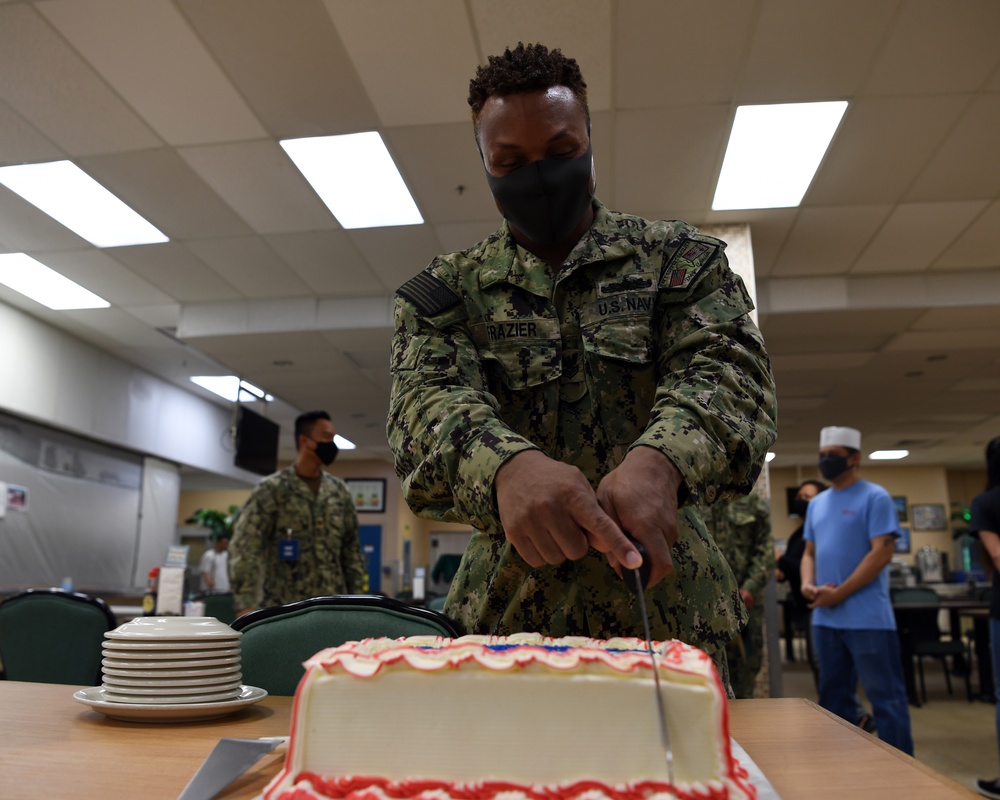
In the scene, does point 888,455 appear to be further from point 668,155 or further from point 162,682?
point 162,682

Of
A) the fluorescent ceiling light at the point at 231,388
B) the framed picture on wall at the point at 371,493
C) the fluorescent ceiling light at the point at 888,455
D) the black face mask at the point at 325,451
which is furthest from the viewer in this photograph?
the framed picture on wall at the point at 371,493

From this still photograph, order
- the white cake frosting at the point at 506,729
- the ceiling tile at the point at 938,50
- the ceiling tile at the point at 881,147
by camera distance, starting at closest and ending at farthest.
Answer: the white cake frosting at the point at 506,729, the ceiling tile at the point at 938,50, the ceiling tile at the point at 881,147

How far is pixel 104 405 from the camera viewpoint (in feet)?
25.6

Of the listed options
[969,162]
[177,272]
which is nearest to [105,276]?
[177,272]

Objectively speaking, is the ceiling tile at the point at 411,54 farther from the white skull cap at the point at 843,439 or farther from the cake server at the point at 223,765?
the cake server at the point at 223,765

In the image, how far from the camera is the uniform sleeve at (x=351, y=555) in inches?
159

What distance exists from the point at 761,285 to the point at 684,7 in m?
3.31

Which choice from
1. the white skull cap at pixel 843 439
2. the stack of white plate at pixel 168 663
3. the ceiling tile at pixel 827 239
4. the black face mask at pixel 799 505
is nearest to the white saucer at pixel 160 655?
the stack of white plate at pixel 168 663

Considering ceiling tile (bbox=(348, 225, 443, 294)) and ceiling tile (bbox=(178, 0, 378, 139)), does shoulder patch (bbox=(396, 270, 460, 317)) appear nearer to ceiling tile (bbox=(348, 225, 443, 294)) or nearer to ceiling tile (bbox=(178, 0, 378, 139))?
ceiling tile (bbox=(178, 0, 378, 139))

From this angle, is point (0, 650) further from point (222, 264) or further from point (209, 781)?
point (222, 264)

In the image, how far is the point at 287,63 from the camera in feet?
10.9

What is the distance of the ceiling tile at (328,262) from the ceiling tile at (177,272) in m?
0.65

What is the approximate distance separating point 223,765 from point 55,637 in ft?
6.11

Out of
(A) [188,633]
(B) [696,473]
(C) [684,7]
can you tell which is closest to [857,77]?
(C) [684,7]
